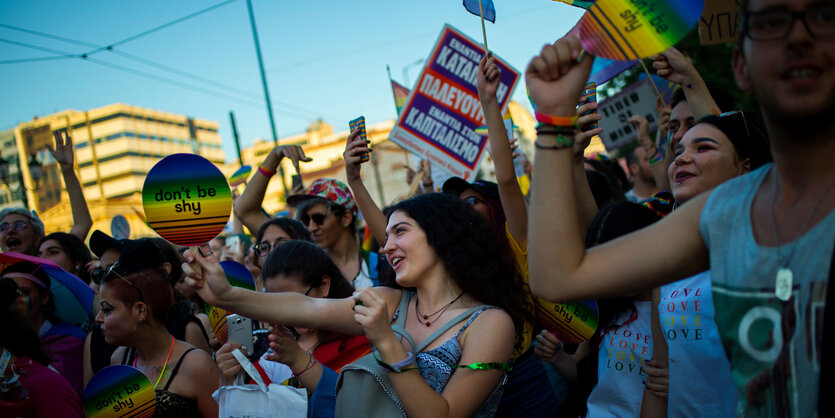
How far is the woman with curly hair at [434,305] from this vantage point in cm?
199

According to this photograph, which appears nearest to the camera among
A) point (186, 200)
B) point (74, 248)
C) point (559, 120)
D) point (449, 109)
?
point (559, 120)

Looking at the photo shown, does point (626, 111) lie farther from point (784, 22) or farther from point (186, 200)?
point (784, 22)

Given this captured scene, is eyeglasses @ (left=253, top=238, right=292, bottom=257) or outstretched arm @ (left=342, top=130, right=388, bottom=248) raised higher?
outstretched arm @ (left=342, top=130, right=388, bottom=248)

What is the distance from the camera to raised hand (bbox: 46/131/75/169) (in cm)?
486

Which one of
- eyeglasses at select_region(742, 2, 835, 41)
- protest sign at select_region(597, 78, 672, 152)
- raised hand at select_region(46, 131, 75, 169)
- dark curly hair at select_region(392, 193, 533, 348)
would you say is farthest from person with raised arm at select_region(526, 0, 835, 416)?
raised hand at select_region(46, 131, 75, 169)

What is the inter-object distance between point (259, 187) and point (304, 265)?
1.35 metres

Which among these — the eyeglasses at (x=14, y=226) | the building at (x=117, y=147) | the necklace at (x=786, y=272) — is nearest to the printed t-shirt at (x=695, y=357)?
the necklace at (x=786, y=272)

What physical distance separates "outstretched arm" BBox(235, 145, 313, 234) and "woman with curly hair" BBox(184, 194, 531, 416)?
1.79 meters

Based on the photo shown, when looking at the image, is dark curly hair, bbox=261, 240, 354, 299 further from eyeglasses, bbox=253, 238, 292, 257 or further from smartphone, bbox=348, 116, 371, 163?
eyeglasses, bbox=253, 238, 292, 257

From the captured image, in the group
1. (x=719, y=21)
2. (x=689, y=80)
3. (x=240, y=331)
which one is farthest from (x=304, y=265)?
(x=719, y=21)

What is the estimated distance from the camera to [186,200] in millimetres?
2410

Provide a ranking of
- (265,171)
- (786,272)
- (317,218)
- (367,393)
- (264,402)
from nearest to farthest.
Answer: (786,272)
(367,393)
(264,402)
(265,171)
(317,218)

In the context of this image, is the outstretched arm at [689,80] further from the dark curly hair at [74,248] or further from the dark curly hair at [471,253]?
the dark curly hair at [74,248]

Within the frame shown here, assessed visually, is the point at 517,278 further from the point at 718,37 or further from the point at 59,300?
the point at 59,300
